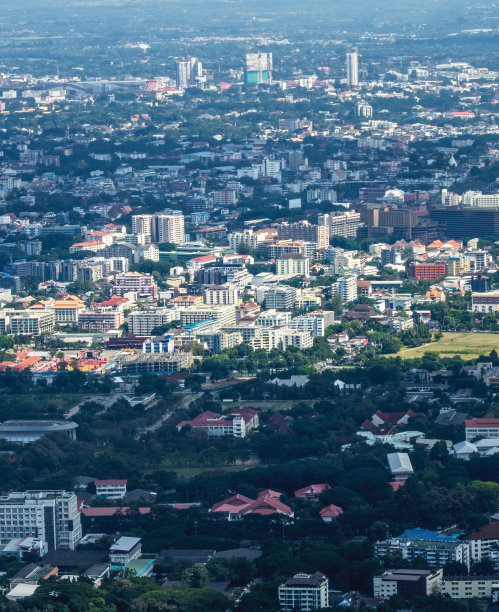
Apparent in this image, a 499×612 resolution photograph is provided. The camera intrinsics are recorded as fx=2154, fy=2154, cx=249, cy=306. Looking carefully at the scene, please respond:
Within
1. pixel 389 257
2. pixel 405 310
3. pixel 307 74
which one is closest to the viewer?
pixel 405 310

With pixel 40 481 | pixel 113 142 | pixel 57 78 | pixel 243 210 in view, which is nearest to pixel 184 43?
pixel 57 78

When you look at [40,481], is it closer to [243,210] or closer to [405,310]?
[405,310]

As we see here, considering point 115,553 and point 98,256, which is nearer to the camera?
point 115,553

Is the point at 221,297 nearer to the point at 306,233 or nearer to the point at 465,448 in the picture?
the point at 306,233

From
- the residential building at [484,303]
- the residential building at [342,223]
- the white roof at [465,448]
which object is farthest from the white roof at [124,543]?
the residential building at [342,223]

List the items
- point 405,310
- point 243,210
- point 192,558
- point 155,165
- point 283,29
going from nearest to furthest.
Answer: point 192,558, point 405,310, point 243,210, point 155,165, point 283,29

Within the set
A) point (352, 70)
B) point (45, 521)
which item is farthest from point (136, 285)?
point (352, 70)
